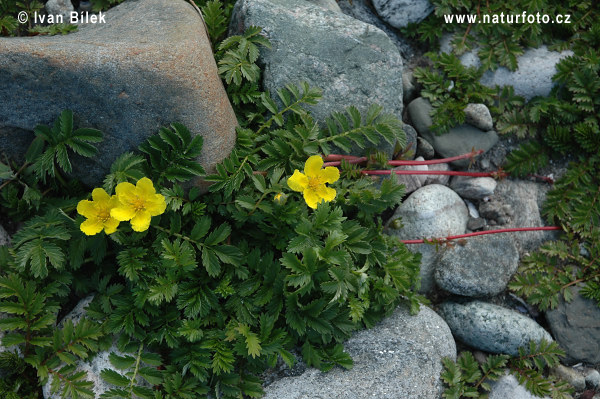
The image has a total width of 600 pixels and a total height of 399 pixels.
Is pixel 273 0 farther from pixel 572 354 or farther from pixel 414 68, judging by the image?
pixel 572 354

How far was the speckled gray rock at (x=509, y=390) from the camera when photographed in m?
4.27

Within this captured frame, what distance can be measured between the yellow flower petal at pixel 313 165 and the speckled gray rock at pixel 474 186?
70.4 inches

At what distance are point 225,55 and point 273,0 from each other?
69 centimetres

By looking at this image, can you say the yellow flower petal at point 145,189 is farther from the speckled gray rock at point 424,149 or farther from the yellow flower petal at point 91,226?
the speckled gray rock at point 424,149

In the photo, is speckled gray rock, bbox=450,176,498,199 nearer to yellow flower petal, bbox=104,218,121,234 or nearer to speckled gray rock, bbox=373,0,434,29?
speckled gray rock, bbox=373,0,434,29

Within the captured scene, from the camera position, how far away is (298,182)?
12.2 ft

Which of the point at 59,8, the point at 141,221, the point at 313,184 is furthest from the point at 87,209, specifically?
the point at 59,8

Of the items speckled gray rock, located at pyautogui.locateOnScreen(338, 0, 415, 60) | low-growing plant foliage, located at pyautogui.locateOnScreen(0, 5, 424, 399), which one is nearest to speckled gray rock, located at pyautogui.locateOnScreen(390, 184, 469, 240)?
low-growing plant foliage, located at pyautogui.locateOnScreen(0, 5, 424, 399)

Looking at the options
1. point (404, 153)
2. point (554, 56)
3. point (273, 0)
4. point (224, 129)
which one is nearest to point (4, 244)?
point (224, 129)

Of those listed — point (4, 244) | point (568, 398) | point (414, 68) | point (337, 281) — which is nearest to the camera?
point (337, 281)

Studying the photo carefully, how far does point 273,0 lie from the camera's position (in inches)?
178

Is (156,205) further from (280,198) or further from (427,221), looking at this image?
(427,221)

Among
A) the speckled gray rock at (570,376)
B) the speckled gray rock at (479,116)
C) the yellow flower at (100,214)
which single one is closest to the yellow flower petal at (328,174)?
the yellow flower at (100,214)

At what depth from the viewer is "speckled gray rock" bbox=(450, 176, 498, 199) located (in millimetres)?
4906
